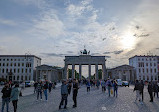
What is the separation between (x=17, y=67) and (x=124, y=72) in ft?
204

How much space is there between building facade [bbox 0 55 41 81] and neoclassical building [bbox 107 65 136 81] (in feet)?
154

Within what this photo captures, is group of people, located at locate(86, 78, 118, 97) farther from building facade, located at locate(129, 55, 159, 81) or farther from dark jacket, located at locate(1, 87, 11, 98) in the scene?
building facade, located at locate(129, 55, 159, 81)

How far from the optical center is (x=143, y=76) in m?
96.5

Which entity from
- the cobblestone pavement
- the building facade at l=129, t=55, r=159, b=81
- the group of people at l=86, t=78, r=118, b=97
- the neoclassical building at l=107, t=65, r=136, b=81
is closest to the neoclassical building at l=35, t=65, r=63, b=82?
the neoclassical building at l=107, t=65, r=136, b=81

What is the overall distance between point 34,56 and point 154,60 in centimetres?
7215

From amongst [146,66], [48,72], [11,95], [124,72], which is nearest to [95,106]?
[11,95]

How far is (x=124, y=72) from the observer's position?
313 feet

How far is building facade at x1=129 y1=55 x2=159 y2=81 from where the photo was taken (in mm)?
96438

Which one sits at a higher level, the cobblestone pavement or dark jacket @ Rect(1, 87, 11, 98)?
dark jacket @ Rect(1, 87, 11, 98)

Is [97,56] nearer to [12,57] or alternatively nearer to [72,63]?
[72,63]

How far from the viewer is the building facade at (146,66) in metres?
96.4

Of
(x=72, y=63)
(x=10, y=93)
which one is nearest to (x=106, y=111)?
(x=10, y=93)

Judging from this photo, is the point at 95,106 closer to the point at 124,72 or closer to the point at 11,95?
the point at 11,95

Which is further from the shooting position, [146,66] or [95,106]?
[146,66]
